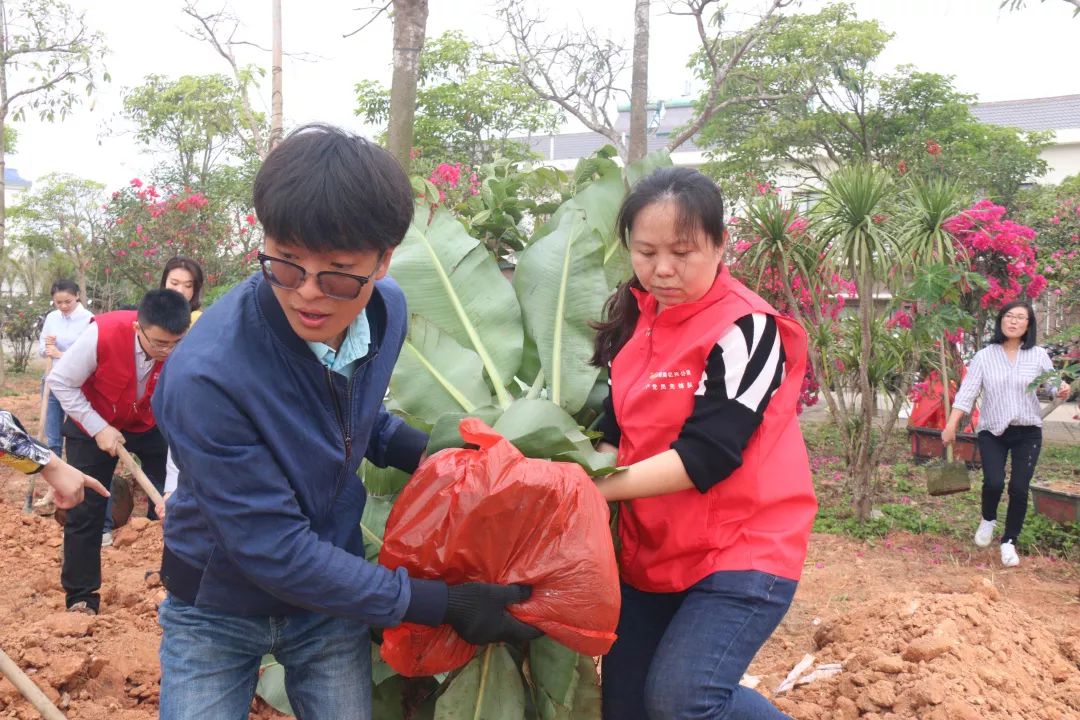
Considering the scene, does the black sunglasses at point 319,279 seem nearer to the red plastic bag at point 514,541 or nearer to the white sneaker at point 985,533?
the red plastic bag at point 514,541

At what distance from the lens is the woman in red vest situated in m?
1.85

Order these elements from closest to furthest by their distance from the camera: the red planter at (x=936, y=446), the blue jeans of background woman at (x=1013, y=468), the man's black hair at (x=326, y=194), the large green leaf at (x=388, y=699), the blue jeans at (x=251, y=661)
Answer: the man's black hair at (x=326, y=194), the blue jeans at (x=251, y=661), the large green leaf at (x=388, y=699), the blue jeans of background woman at (x=1013, y=468), the red planter at (x=936, y=446)

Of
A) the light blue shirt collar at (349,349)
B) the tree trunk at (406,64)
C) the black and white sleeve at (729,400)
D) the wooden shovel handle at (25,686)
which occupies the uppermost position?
the tree trunk at (406,64)

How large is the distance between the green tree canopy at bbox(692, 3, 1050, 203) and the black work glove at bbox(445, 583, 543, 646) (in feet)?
49.5

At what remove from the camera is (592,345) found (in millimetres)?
2344

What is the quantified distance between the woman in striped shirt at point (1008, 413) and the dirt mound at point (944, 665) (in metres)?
1.88

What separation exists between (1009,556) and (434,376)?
481 cm

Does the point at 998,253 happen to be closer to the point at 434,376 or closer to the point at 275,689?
the point at 434,376

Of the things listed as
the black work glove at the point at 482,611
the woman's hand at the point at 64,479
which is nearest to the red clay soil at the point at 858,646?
the woman's hand at the point at 64,479

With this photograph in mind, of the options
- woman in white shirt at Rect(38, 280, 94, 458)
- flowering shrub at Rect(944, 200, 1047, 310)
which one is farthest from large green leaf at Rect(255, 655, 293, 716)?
flowering shrub at Rect(944, 200, 1047, 310)

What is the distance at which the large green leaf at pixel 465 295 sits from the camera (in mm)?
2387

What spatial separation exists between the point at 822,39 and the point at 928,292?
36.4 feet

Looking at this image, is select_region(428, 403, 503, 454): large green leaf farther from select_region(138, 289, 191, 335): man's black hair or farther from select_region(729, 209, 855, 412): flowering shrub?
select_region(729, 209, 855, 412): flowering shrub

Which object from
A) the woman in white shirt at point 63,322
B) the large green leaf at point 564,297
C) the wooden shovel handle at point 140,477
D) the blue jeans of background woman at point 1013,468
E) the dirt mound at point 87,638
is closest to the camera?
the large green leaf at point 564,297
